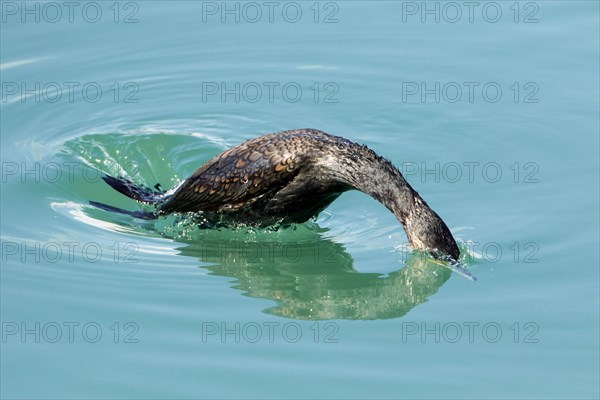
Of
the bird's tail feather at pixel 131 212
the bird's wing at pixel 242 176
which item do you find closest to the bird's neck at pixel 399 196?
the bird's wing at pixel 242 176

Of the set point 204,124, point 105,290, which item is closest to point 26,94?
point 204,124

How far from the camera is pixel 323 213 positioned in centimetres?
1187

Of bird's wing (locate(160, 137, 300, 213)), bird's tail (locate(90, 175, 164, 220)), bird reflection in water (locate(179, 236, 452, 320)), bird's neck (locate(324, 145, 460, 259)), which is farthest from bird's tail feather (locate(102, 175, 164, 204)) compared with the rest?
bird's neck (locate(324, 145, 460, 259))

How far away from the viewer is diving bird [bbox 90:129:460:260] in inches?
393

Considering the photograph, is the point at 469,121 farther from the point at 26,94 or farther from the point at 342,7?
the point at 26,94

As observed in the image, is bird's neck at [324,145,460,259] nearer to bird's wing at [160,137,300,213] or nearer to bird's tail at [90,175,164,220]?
bird's wing at [160,137,300,213]

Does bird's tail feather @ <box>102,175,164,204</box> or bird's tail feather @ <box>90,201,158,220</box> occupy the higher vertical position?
bird's tail feather @ <box>102,175,164,204</box>

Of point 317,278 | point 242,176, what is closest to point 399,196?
point 317,278

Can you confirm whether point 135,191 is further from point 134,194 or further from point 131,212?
point 131,212

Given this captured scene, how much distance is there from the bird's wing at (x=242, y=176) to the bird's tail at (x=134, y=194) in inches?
20.9

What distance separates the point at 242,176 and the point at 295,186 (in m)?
0.47

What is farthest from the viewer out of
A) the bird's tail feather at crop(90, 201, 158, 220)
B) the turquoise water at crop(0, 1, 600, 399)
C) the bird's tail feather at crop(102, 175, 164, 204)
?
the bird's tail feather at crop(102, 175, 164, 204)

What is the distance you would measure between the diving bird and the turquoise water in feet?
0.85

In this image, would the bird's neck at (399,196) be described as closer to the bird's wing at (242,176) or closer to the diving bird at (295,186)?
the diving bird at (295,186)
